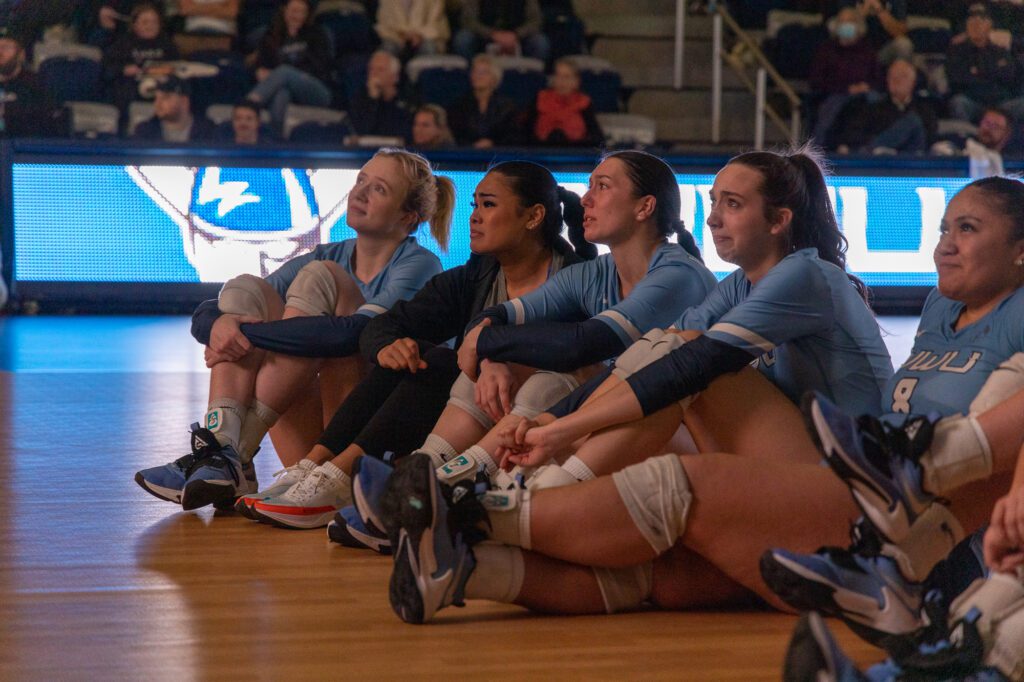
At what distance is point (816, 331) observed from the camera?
2689 millimetres

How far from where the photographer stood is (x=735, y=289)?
2.90 metres

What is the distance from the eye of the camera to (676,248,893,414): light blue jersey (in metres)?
2.62

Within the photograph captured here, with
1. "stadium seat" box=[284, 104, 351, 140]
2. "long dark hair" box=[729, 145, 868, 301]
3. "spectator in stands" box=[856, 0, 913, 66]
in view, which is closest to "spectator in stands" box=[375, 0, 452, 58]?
"stadium seat" box=[284, 104, 351, 140]

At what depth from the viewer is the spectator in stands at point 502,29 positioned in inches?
415

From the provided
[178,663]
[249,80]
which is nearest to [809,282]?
[178,663]

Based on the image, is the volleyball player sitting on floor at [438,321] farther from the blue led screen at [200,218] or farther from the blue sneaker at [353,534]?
the blue led screen at [200,218]

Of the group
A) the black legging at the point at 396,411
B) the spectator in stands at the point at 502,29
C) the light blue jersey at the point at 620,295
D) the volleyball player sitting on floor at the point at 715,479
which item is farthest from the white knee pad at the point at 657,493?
the spectator in stands at the point at 502,29

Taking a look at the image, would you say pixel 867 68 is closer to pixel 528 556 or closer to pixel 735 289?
pixel 735 289

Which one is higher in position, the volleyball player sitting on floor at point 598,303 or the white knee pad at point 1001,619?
the volleyball player sitting on floor at point 598,303

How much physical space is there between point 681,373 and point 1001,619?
80cm

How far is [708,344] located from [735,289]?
0.42m

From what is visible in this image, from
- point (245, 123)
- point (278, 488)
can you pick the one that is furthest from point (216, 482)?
point (245, 123)

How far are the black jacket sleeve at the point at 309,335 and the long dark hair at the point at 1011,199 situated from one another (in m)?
1.69

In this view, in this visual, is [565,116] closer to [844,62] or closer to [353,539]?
[844,62]
